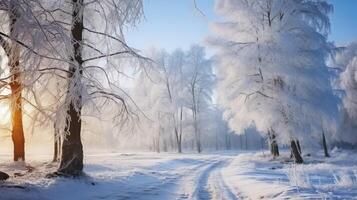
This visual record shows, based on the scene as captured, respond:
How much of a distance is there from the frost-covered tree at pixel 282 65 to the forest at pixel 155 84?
0.20 ft

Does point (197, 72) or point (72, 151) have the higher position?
point (197, 72)

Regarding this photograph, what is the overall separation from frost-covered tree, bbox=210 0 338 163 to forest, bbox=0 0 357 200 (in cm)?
6

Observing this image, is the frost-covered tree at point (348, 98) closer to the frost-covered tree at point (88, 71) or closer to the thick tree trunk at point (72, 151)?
the frost-covered tree at point (88, 71)

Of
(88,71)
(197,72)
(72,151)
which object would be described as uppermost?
(197,72)

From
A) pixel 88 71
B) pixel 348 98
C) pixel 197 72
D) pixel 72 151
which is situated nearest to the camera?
pixel 88 71

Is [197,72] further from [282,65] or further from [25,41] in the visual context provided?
[25,41]

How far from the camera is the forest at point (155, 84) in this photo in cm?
742

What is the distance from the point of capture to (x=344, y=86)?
36.2m

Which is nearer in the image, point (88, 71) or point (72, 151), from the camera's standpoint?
point (88, 71)

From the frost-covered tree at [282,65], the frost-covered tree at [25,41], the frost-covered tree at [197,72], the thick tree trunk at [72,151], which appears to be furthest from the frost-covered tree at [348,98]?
the frost-covered tree at [25,41]

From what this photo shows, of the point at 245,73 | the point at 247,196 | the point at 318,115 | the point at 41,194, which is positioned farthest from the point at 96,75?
the point at 318,115

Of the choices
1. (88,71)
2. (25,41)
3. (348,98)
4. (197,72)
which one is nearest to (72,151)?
(88,71)

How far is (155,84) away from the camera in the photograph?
811 inches

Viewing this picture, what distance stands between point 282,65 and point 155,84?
22.5 feet
